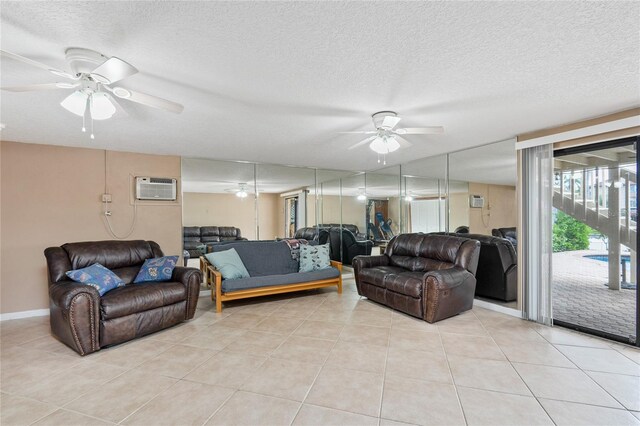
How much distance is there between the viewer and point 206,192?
5066mm

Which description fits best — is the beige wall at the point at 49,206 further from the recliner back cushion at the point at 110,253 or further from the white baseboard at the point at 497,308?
the white baseboard at the point at 497,308

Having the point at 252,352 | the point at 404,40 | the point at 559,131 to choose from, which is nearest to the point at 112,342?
the point at 252,352

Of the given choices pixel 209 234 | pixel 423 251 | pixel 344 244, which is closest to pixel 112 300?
pixel 209 234

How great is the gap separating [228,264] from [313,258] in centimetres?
143

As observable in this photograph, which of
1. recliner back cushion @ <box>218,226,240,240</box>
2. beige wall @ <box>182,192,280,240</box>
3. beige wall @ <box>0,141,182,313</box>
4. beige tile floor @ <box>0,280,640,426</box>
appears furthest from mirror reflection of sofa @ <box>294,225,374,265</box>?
beige wall @ <box>0,141,182,313</box>

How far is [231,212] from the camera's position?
5.25m

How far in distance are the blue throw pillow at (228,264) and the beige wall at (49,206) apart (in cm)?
127

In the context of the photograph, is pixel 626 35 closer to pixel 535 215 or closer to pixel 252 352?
pixel 535 215

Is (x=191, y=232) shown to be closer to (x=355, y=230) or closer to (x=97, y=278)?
(x=97, y=278)

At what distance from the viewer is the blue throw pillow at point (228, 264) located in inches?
157

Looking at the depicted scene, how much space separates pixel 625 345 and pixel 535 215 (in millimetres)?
1486

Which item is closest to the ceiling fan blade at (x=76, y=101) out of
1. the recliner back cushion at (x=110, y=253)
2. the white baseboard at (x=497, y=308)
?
the recliner back cushion at (x=110, y=253)

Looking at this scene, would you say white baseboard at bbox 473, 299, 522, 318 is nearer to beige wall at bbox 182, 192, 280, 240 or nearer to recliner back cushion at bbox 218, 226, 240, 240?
beige wall at bbox 182, 192, 280, 240

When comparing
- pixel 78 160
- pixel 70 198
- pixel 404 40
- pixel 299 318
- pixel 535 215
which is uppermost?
pixel 404 40
